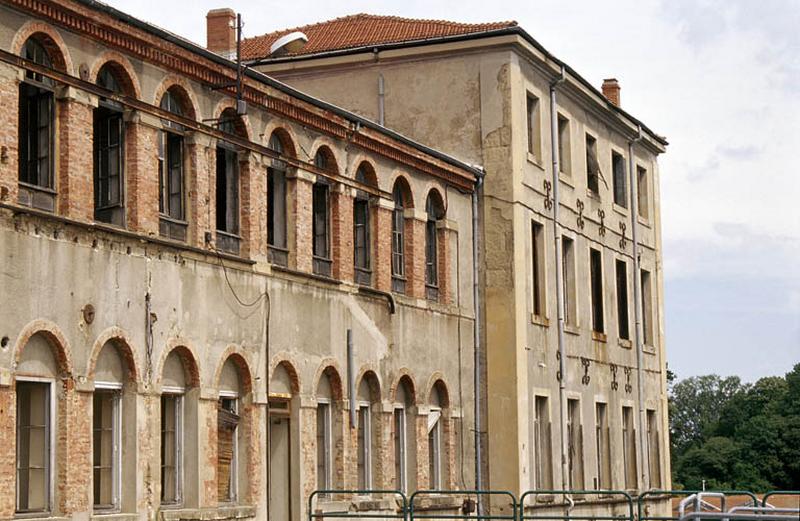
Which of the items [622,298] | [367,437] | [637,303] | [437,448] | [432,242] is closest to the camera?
[367,437]

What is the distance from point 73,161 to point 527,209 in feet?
48.4

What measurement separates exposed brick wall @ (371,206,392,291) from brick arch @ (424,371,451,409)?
2.27 meters

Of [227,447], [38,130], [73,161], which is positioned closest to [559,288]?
[227,447]

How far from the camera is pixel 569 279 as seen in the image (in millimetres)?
36438

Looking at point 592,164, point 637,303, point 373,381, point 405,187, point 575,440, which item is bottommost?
point 575,440

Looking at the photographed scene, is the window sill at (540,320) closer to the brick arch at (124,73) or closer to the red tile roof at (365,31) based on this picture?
the red tile roof at (365,31)

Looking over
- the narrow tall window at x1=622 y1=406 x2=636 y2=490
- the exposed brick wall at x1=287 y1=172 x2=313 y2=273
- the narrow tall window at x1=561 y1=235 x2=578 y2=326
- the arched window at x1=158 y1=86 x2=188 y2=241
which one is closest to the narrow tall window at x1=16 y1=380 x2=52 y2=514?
the arched window at x1=158 y1=86 x2=188 y2=241

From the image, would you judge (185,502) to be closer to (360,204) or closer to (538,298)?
(360,204)

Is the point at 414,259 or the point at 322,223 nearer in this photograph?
the point at 322,223

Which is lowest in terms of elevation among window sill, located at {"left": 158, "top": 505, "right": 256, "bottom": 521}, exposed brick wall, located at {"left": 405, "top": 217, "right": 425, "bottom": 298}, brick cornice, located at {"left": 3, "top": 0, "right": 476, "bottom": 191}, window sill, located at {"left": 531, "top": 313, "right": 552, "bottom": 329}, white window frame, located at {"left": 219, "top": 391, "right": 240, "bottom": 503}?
window sill, located at {"left": 158, "top": 505, "right": 256, "bottom": 521}

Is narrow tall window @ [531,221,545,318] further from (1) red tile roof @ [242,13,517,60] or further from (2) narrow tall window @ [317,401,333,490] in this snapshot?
(2) narrow tall window @ [317,401,333,490]

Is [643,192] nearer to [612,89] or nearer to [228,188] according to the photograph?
[612,89]

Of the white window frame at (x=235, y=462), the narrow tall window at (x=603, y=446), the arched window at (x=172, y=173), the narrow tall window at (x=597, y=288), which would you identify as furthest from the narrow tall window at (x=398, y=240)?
the narrow tall window at (x=603, y=446)

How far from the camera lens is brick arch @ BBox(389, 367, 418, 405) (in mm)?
28936
